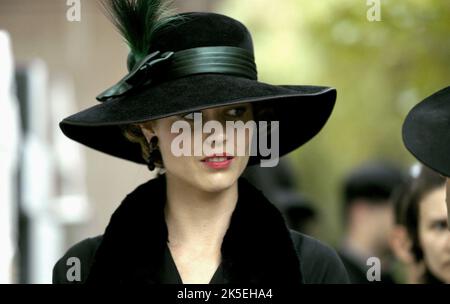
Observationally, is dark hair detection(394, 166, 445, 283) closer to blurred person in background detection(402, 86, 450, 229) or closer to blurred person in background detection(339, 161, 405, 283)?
blurred person in background detection(402, 86, 450, 229)

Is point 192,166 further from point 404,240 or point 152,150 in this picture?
point 404,240

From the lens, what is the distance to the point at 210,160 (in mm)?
3311

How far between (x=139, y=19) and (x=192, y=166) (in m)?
0.49

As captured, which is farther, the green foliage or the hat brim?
the green foliage

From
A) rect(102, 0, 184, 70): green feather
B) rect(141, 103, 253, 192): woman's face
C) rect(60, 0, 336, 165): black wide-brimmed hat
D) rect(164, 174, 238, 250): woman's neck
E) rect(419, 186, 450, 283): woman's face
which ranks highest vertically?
rect(102, 0, 184, 70): green feather

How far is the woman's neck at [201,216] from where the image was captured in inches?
136

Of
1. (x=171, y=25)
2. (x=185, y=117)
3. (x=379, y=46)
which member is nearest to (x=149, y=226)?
(x=185, y=117)

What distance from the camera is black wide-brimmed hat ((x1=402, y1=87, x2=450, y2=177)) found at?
9.91ft

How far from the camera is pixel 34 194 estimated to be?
28.4 feet

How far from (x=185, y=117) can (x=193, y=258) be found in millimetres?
453

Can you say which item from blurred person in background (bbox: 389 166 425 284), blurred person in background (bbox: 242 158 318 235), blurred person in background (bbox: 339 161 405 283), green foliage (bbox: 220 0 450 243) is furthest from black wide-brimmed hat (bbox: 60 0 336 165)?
green foliage (bbox: 220 0 450 243)

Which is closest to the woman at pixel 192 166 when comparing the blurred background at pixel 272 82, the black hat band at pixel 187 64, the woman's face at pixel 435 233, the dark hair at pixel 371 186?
the black hat band at pixel 187 64

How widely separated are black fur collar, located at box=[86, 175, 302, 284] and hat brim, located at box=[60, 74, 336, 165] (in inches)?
9.2

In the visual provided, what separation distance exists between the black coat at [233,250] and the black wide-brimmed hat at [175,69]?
324 millimetres
